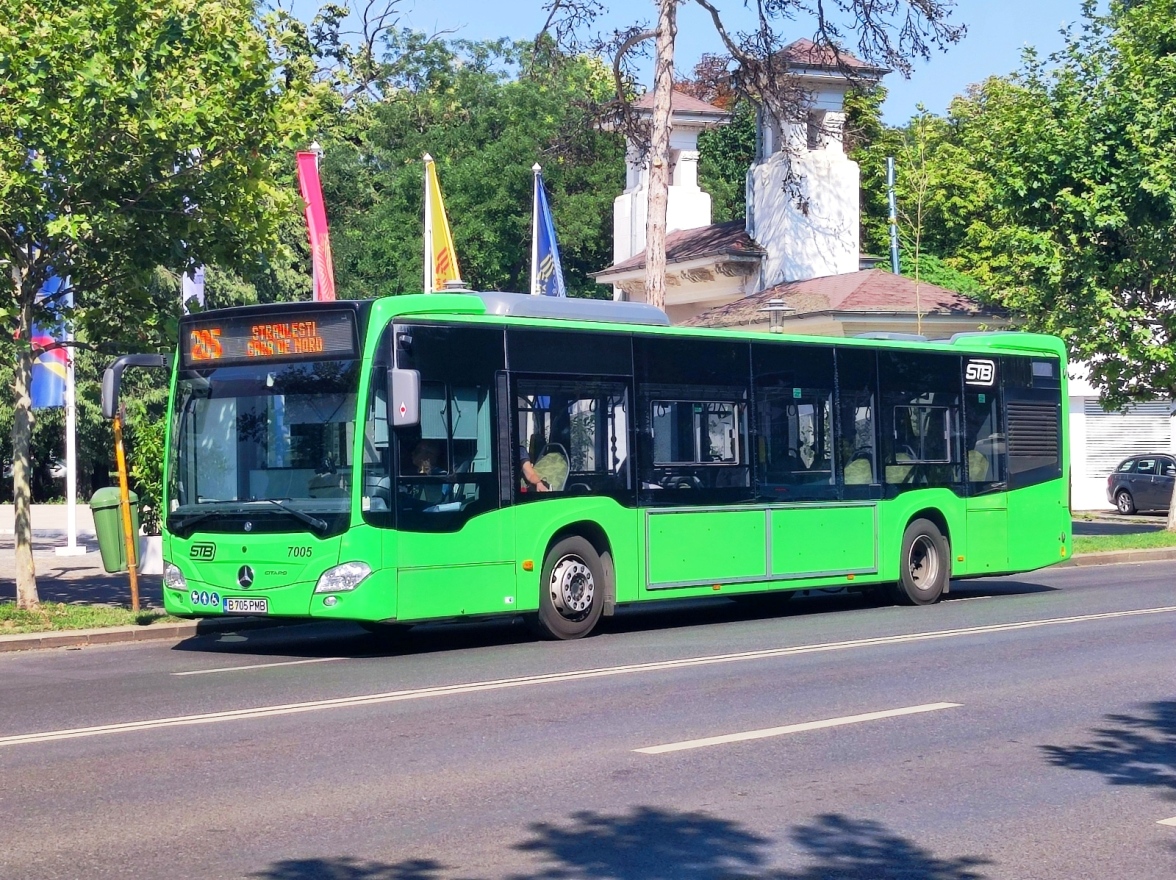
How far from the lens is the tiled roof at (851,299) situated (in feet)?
112

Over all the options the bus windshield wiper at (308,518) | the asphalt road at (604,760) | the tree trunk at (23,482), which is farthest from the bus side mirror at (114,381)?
the asphalt road at (604,760)

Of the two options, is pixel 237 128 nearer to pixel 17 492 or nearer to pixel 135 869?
pixel 17 492

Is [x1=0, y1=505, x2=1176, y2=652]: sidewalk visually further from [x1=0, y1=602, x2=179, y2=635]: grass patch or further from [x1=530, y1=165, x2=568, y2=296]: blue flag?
[x1=530, y1=165, x2=568, y2=296]: blue flag

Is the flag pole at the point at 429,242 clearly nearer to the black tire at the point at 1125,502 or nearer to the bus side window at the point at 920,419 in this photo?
the bus side window at the point at 920,419

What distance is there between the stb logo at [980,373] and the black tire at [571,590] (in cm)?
650

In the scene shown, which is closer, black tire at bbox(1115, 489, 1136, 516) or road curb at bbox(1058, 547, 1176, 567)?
road curb at bbox(1058, 547, 1176, 567)

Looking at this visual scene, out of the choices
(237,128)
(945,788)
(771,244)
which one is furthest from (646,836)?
(771,244)

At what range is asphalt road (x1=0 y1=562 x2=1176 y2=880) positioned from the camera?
257 inches

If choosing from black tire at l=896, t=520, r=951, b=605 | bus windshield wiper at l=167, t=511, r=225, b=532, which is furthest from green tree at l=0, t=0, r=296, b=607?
black tire at l=896, t=520, r=951, b=605

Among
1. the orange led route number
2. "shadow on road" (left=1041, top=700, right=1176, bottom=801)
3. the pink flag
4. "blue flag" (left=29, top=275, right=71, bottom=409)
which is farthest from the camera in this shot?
the pink flag

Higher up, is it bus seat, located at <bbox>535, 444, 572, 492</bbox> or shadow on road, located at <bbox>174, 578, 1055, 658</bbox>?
bus seat, located at <bbox>535, 444, 572, 492</bbox>

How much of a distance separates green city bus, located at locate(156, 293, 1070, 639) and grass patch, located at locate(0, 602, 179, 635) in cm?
183

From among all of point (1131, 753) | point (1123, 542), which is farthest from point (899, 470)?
point (1123, 542)

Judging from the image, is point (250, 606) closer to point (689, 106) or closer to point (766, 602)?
point (766, 602)
